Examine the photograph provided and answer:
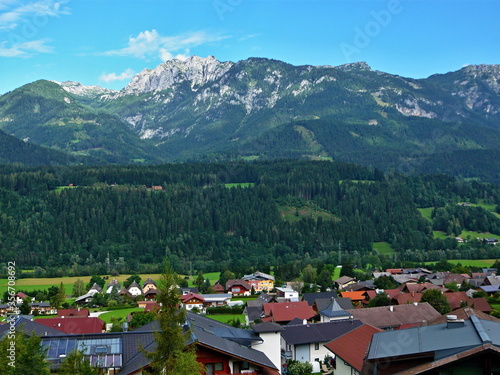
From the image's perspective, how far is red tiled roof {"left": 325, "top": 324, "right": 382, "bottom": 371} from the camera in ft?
100

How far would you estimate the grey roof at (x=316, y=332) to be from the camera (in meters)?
46.3

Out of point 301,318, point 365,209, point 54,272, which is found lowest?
point 301,318

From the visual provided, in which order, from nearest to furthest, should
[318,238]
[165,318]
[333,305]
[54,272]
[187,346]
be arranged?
[165,318], [187,346], [333,305], [54,272], [318,238]

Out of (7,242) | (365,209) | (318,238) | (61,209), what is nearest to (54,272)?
(7,242)

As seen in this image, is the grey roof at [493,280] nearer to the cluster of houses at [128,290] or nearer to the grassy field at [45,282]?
the cluster of houses at [128,290]

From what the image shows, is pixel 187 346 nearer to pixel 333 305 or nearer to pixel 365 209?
pixel 333 305

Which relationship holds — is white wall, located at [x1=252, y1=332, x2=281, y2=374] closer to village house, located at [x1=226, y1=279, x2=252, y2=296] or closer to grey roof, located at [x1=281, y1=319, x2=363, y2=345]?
grey roof, located at [x1=281, y1=319, x2=363, y2=345]

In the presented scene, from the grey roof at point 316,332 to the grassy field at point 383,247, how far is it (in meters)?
107

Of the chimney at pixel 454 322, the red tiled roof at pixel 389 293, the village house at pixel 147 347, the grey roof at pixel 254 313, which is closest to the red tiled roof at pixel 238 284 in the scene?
the red tiled roof at pixel 389 293

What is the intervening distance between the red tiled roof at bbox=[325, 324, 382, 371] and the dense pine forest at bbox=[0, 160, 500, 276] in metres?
87.7

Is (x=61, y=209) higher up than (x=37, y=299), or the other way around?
(x=61, y=209)

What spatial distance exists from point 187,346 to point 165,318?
2.65m

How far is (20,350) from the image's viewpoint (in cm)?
2086

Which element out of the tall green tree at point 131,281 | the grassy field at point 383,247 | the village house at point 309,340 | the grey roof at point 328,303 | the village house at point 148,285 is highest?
the grassy field at point 383,247
